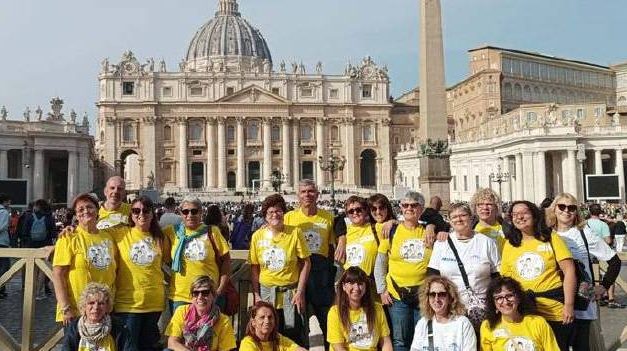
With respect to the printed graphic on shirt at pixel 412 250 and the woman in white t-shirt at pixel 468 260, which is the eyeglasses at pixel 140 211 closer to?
the printed graphic on shirt at pixel 412 250

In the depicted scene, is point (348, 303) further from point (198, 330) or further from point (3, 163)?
point (3, 163)

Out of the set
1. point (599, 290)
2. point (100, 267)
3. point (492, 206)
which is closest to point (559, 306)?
point (599, 290)

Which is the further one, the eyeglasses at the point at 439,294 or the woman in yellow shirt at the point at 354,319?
the woman in yellow shirt at the point at 354,319

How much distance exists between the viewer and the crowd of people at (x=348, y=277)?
175 inches

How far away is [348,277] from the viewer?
4.63 metres

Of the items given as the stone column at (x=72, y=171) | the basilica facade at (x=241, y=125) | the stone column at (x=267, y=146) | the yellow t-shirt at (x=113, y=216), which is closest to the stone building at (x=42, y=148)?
the stone column at (x=72, y=171)

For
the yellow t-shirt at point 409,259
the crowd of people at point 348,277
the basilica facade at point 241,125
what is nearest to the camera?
the crowd of people at point 348,277

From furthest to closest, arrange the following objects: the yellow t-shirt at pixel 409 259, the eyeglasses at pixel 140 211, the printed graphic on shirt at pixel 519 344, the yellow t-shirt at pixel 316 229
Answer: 1. the yellow t-shirt at pixel 316 229
2. the yellow t-shirt at pixel 409 259
3. the eyeglasses at pixel 140 211
4. the printed graphic on shirt at pixel 519 344

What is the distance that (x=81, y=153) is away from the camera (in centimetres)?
5078

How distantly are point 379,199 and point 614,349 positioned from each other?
8.57 feet

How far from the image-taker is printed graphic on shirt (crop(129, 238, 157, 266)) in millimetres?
5191

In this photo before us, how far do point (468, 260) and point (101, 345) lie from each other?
2863mm

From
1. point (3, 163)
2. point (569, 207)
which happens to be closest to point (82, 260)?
point (569, 207)

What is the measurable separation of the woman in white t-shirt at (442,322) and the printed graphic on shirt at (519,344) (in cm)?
23
